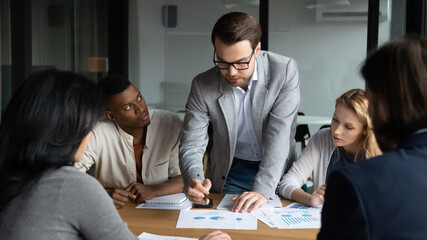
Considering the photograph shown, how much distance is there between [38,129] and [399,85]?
883 mm

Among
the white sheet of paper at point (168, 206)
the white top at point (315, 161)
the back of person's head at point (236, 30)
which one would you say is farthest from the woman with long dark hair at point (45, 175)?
the white top at point (315, 161)

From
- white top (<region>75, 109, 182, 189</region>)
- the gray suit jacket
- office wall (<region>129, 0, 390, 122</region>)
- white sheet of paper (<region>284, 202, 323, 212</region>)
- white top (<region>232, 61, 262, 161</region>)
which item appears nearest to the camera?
white sheet of paper (<region>284, 202, 323, 212</region>)

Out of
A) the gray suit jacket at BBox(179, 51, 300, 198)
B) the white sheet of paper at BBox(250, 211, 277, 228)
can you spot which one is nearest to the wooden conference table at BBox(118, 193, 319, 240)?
the white sheet of paper at BBox(250, 211, 277, 228)

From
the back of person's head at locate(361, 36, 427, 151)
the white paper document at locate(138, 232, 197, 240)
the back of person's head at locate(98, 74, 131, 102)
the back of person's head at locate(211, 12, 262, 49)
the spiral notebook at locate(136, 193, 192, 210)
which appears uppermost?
the back of person's head at locate(211, 12, 262, 49)

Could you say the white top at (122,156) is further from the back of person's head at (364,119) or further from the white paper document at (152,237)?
the back of person's head at (364,119)

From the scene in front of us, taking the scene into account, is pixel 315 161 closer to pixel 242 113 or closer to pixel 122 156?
pixel 242 113

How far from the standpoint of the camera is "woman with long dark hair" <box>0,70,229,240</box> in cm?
118

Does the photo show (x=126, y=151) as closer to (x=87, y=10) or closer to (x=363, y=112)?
(x=363, y=112)

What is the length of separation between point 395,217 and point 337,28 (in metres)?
4.49

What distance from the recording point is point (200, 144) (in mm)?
2338

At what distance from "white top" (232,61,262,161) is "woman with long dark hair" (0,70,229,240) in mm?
1275

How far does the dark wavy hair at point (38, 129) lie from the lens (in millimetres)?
1190

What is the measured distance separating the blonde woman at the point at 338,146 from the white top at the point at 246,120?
0.76ft

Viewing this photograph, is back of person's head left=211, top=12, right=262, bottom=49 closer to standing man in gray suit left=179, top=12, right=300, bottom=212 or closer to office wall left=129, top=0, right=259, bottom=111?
standing man in gray suit left=179, top=12, right=300, bottom=212
